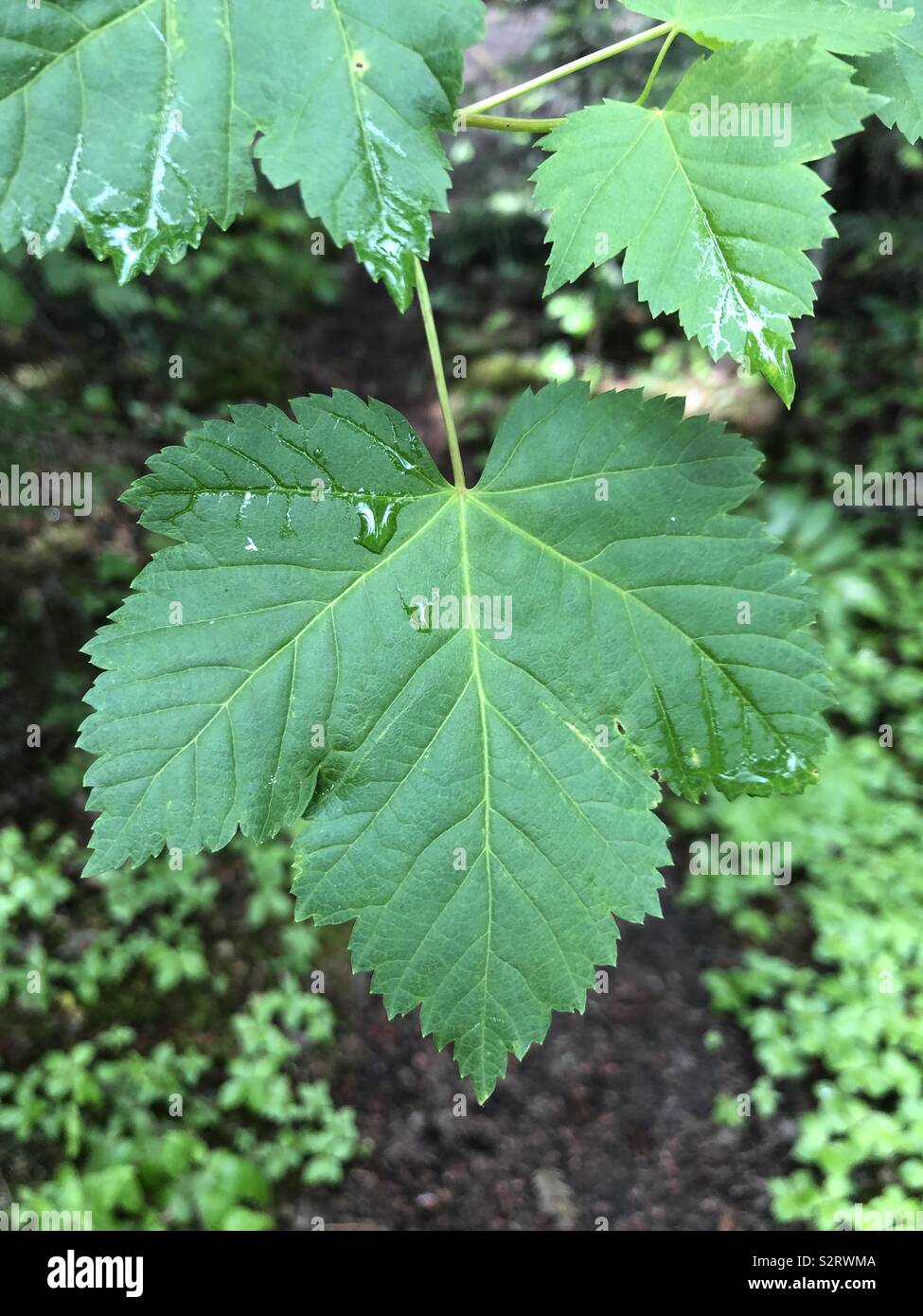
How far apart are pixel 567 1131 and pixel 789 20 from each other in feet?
11.3

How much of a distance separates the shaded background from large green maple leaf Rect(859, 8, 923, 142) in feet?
9.13

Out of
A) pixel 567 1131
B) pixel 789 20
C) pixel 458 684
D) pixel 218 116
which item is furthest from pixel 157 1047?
pixel 789 20

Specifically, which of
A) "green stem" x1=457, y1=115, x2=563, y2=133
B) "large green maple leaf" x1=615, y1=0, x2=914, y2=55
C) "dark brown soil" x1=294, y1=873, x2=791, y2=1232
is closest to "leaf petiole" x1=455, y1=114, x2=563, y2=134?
"green stem" x1=457, y1=115, x2=563, y2=133

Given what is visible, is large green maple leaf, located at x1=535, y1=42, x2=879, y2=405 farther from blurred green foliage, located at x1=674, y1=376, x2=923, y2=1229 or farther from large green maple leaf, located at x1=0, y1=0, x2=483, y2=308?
blurred green foliage, located at x1=674, y1=376, x2=923, y2=1229

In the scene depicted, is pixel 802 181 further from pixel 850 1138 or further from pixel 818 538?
pixel 818 538

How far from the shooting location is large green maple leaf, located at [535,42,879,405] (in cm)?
99

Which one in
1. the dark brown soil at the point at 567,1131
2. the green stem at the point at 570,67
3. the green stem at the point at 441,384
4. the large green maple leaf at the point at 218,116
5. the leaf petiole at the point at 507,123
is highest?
the green stem at the point at 570,67

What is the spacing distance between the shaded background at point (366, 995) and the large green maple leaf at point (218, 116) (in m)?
2.82

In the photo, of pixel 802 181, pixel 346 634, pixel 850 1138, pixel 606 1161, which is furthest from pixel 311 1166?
pixel 802 181

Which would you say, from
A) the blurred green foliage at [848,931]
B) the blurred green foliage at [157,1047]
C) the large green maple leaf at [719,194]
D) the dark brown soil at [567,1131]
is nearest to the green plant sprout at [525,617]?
the large green maple leaf at [719,194]

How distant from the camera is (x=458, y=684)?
4.15ft

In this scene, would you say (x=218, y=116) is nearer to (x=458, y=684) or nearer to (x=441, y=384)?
(x=441, y=384)

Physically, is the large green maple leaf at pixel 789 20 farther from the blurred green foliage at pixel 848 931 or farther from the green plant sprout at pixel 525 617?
the blurred green foliage at pixel 848 931

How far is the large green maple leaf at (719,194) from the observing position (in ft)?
3.26
